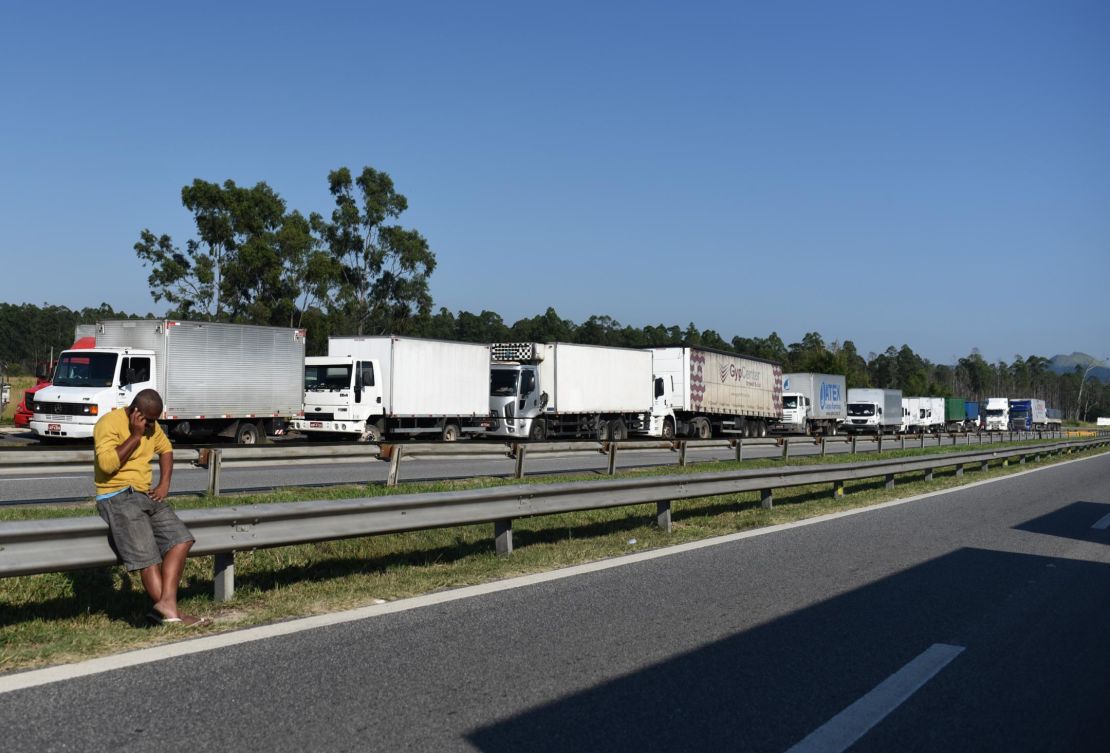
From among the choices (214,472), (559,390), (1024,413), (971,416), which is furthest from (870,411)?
(214,472)

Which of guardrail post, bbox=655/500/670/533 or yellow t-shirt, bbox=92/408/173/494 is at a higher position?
yellow t-shirt, bbox=92/408/173/494

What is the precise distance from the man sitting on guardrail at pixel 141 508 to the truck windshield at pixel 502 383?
91.6 feet

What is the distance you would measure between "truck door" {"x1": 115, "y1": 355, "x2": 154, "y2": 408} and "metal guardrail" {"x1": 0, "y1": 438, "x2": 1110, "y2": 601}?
53.7ft

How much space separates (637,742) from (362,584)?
4.05 m

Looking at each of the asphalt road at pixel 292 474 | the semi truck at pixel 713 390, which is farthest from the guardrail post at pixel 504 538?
the semi truck at pixel 713 390

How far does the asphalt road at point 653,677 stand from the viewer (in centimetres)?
449

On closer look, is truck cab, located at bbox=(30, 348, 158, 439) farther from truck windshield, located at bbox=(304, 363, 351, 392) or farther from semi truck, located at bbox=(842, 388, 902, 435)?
semi truck, located at bbox=(842, 388, 902, 435)

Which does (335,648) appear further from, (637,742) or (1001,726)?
(1001,726)

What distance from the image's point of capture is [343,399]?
29250 millimetres

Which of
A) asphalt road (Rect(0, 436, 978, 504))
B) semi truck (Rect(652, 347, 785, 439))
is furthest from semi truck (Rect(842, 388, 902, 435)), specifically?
asphalt road (Rect(0, 436, 978, 504))

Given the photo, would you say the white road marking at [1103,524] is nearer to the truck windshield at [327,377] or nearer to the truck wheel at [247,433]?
the truck windshield at [327,377]

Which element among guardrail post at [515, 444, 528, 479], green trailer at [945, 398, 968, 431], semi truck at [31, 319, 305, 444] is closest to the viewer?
guardrail post at [515, 444, 528, 479]

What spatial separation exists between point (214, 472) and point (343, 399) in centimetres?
1664

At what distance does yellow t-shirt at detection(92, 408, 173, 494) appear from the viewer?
6066mm
